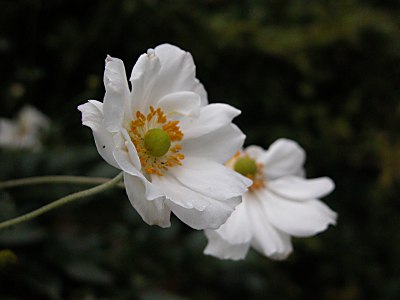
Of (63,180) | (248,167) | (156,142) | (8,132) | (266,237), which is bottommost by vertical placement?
(8,132)

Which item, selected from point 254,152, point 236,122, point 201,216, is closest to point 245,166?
point 254,152

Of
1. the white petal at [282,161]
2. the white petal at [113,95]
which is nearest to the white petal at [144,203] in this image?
the white petal at [113,95]

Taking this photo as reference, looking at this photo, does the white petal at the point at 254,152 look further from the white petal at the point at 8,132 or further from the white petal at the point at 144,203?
the white petal at the point at 8,132

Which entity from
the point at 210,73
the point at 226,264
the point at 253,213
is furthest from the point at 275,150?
the point at 210,73

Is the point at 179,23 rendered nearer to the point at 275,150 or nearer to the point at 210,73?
the point at 210,73

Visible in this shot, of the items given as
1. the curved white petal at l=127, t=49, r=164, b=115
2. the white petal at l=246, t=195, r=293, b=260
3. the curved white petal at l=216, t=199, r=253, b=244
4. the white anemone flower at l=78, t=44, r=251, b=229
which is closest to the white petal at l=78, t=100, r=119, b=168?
the white anemone flower at l=78, t=44, r=251, b=229

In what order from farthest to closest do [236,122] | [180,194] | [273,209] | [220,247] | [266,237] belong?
1. [236,122]
2. [273,209]
3. [266,237]
4. [220,247]
5. [180,194]

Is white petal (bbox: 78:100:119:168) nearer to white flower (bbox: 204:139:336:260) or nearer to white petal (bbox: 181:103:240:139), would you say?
white petal (bbox: 181:103:240:139)

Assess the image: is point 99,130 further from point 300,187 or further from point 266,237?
point 300,187
